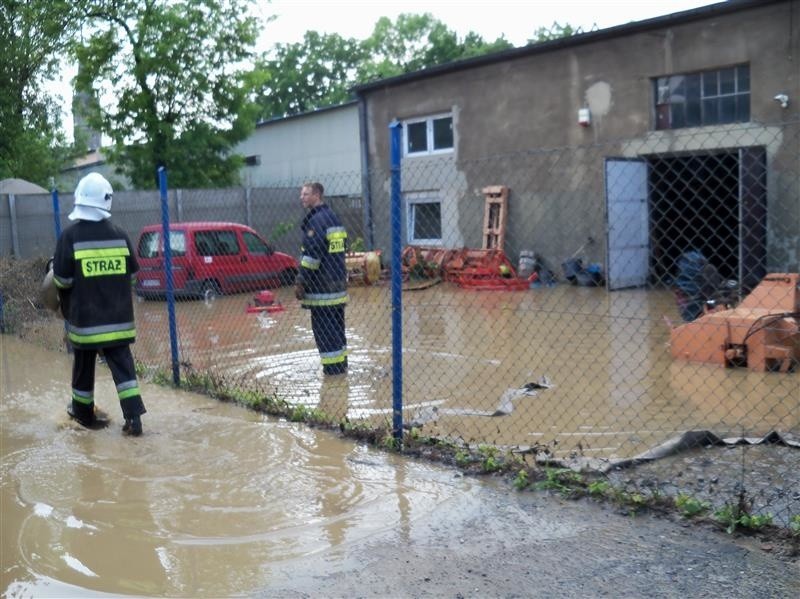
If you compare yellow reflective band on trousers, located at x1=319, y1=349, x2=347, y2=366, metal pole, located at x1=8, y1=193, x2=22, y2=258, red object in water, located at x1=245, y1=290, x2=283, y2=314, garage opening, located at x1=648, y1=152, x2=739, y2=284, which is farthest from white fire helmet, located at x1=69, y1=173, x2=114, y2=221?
metal pole, located at x1=8, y1=193, x2=22, y2=258

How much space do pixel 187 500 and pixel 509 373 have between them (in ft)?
14.5

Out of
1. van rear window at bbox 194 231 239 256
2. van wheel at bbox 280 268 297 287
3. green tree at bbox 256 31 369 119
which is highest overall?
green tree at bbox 256 31 369 119

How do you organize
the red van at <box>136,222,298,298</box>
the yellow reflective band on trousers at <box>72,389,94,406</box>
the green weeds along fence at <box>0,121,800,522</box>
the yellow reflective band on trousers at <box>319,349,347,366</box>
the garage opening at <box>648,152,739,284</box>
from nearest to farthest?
1. the yellow reflective band on trousers at <box>72,389,94,406</box>
2. the green weeds along fence at <box>0,121,800,522</box>
3. the yellow reflective band on trousers at <box>319,349,347,366</box>
4. the red van at <box>136,222,298,298</box>
5. the garage opening at <box>648,152,739,284</box>

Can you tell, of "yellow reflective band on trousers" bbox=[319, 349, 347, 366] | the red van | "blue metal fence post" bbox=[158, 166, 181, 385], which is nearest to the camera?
"blue metal fence post" bbox=[158, 166, 181, 385]

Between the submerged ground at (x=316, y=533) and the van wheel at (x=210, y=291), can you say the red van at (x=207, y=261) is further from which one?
the submerged ground at (x=316, y=533)

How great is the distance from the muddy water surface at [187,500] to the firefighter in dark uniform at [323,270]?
152 centimetres

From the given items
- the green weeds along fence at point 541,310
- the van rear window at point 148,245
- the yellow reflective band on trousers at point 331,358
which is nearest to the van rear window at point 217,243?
the van rear window at point 148,245

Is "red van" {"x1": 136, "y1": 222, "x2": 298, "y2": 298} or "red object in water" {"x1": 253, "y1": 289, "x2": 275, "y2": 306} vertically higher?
"red van" {"x1": 136, "y1": 222, "x2": 298, "y2": 298}

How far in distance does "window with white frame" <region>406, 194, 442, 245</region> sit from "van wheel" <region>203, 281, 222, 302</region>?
15.3ft

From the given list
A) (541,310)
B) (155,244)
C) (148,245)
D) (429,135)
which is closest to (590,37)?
(429,135)

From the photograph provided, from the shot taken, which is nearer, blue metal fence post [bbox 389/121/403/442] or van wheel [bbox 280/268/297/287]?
blue metal fence post [bbox 389/121/403/442]

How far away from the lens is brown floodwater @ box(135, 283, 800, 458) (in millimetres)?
6316

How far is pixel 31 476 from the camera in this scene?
524 cm

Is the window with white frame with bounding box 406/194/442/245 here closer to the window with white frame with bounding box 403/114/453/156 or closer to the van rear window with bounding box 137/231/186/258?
the window with white frame with bounding box 403/114/453/156
